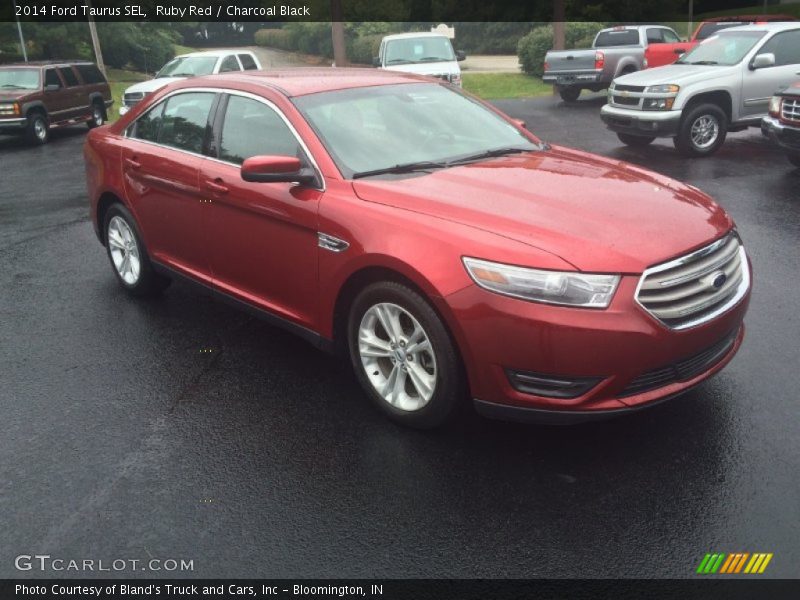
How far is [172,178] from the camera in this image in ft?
17.2

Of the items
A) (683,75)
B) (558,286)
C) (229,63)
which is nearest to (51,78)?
(229,63)

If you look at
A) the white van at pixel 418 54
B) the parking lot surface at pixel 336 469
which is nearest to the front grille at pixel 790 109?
the parking lot surface at pixel 336 469

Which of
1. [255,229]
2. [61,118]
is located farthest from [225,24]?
[255,229]

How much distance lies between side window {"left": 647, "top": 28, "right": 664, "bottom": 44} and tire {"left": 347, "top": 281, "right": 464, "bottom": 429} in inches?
765

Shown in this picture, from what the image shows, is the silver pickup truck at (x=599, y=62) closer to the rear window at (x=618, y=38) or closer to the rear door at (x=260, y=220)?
the rear window at (x=618, y=38)

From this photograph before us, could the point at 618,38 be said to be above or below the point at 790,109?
below

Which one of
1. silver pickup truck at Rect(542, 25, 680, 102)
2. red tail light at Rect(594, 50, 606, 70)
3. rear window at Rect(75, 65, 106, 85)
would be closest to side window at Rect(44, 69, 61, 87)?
rear window at Rect(75, 65, 106, 85)

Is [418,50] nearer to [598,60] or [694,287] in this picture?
[598,60]

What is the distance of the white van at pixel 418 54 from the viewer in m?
17.0

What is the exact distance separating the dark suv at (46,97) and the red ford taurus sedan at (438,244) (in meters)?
13.2

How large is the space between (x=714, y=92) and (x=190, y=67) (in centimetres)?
1098

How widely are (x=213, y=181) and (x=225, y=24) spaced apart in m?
52.2

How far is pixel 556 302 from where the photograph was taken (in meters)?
3.34

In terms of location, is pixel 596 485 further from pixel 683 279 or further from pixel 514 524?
pixel 683 279
